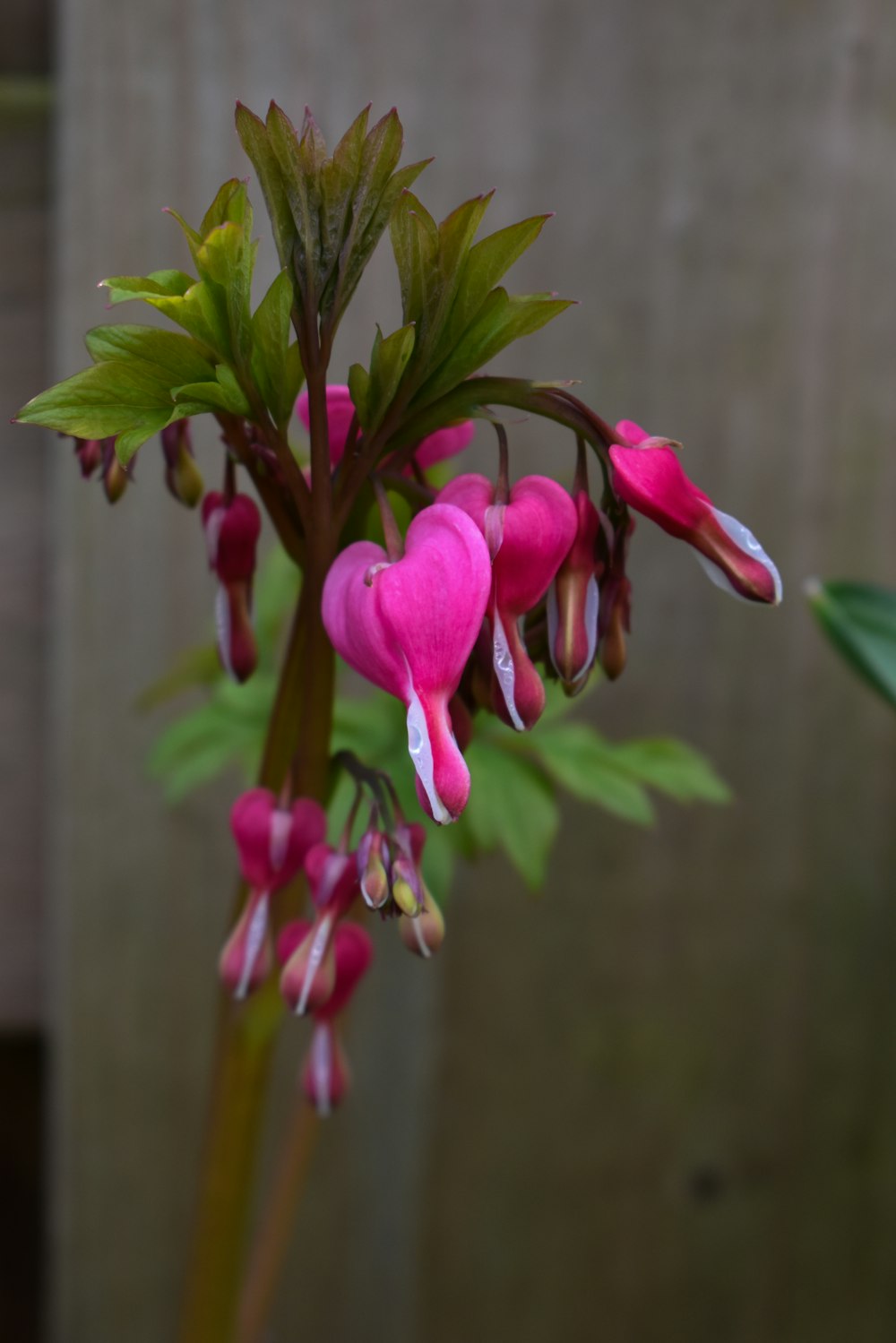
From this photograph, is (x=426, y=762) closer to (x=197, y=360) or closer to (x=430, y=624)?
(x=430, y=624)

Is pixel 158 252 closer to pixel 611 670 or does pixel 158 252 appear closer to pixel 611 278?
pixel 611 278

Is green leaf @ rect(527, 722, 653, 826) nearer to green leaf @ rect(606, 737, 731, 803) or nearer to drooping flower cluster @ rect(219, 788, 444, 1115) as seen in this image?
green leaf @ rect(606, 737, 731, 803)

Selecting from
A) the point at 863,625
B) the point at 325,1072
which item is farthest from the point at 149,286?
the point at 863,625

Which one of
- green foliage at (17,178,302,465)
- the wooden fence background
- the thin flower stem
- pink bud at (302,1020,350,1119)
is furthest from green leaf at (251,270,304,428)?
the wooden fence background

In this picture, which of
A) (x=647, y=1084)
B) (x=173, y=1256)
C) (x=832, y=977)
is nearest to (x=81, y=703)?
(x=173, y=1256)

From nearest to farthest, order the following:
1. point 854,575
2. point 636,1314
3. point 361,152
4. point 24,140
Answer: point 361,152
point 24,140
point 854,575
point 636,1314

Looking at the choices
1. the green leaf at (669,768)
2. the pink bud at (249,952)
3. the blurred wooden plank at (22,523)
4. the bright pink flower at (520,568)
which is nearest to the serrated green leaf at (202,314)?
the bright pink flower at (520,568)

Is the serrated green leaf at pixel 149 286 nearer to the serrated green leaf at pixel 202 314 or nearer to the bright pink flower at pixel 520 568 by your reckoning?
the serrated green leaf at pixel 202 314
